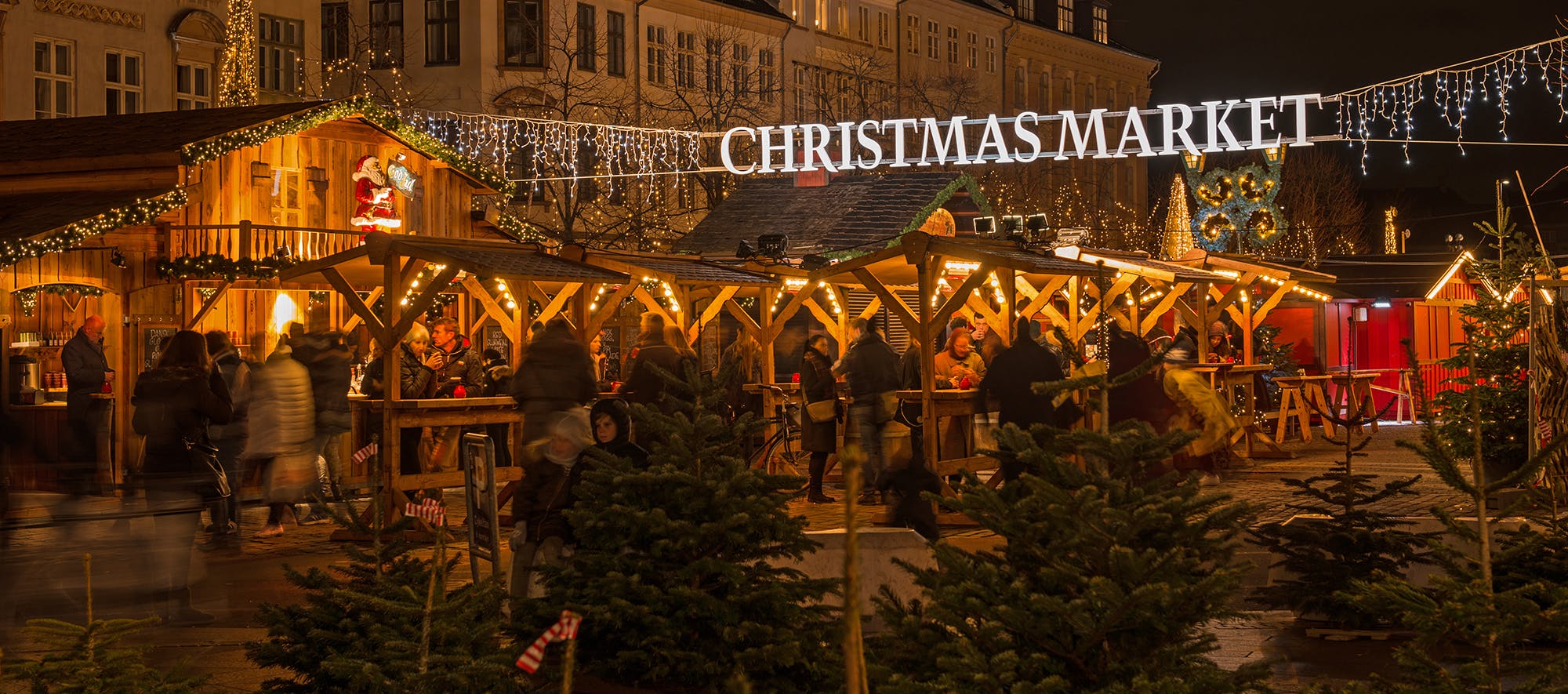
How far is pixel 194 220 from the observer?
19.6m

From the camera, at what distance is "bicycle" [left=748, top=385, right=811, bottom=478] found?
17875 mm

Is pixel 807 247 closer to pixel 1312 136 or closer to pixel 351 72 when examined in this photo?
pixel 1312 136

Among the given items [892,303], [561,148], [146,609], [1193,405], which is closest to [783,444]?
[892,303]

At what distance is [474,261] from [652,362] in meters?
1.72

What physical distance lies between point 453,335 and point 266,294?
6.26 meters

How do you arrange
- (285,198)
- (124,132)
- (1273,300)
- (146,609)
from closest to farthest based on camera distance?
(146,609) → (124,132) → (285,198) → (1273,300)

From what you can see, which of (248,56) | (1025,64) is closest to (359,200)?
(248,56)

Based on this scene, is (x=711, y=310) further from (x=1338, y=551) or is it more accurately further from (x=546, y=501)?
(x=1338, y=551)

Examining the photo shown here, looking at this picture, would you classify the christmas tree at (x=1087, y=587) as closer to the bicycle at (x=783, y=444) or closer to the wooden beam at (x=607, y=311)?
the wooden beam at (x=607, y=311)

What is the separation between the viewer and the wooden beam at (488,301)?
1562 centimetres

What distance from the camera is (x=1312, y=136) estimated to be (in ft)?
69.8

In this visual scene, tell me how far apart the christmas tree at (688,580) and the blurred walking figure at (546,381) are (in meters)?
4.46

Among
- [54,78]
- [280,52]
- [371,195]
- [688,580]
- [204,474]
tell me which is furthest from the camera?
[280,52]

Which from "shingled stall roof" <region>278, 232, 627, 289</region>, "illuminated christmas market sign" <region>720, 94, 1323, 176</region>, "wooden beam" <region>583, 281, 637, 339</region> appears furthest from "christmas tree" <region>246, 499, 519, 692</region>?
"illuminated christmas market sign" <region>720, 94, 1323, 176</region>
